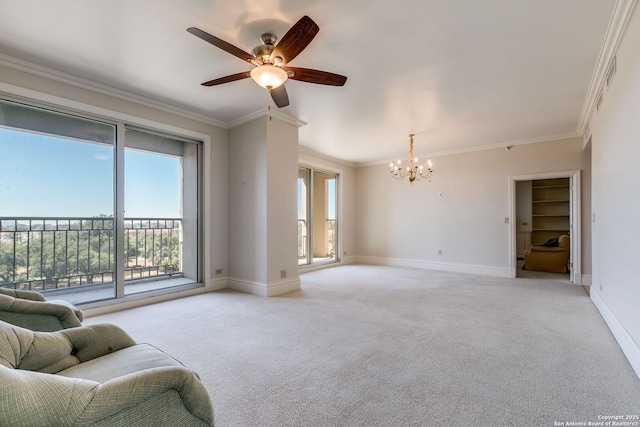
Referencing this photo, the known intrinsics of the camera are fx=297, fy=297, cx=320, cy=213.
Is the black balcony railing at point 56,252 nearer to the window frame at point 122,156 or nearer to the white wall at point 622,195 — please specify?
the window frame at point 122,156

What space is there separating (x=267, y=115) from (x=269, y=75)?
1.91 metres

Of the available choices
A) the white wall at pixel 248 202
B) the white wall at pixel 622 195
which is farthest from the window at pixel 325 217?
the white wall at pixel 622 195

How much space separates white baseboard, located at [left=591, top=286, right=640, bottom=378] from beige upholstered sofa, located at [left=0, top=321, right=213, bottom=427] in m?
2.85

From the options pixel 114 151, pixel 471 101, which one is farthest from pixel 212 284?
pixel 471 101

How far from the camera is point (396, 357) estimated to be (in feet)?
7.59

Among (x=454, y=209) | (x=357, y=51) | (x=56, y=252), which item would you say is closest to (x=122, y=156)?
(x=56, y=252)

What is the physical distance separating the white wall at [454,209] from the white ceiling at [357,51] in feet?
4.11

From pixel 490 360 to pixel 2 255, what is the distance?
4660mm

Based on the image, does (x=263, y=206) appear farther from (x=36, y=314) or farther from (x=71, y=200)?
(x=36, y=314)

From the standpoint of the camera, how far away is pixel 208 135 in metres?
4.52

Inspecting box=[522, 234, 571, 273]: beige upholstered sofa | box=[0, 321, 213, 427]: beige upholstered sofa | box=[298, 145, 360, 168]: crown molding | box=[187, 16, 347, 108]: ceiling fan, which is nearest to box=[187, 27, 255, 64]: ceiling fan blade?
box=[187, 16, 347, 108]: ceiling fan

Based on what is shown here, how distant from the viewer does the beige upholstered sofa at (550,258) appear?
20.0 feet

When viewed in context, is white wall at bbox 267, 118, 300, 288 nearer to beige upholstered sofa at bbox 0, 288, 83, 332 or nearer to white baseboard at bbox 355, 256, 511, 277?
beige upholstered sofa at bbox 0, 288, 83, 332

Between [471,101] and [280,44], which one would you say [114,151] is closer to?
[280,44]
